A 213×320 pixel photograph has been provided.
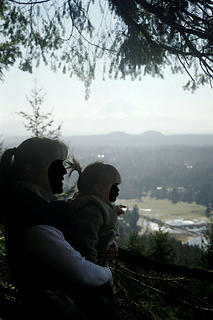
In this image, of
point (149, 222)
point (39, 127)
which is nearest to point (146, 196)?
point (149, 222)

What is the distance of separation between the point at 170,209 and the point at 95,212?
149 meters

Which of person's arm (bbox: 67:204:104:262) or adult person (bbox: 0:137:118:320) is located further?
person's arm (bbox: 67:204:104:262)

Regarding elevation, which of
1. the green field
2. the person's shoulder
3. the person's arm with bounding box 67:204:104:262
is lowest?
the green field

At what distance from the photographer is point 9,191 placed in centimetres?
122

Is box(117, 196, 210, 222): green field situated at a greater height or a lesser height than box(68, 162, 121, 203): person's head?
lesser

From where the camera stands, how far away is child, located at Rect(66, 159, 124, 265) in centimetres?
151

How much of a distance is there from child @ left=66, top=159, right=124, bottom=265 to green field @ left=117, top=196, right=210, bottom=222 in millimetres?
127949

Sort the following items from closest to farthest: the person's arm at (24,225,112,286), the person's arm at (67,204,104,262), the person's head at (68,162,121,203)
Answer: the person's arm at (24,225,112,286) → the person's arm at (67,204,104,262) → the person's head at (68,162,121,203)

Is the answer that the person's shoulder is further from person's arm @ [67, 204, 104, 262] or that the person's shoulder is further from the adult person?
person's arm @ [67, 204, 104, 262]

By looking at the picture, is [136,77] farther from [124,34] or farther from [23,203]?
[23,203]

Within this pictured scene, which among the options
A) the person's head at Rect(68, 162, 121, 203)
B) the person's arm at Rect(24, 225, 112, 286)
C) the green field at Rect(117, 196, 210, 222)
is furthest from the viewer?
the green field at Rect(117, 196, 210, 222)

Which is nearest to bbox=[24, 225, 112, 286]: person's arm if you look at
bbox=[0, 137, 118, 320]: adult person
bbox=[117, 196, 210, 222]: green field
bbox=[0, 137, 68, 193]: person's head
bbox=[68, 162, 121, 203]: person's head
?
bbox=[0, 137, 118, 320]: adult person

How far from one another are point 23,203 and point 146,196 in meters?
181

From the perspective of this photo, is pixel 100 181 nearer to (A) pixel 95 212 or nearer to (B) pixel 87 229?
(A) pixel 95 212
